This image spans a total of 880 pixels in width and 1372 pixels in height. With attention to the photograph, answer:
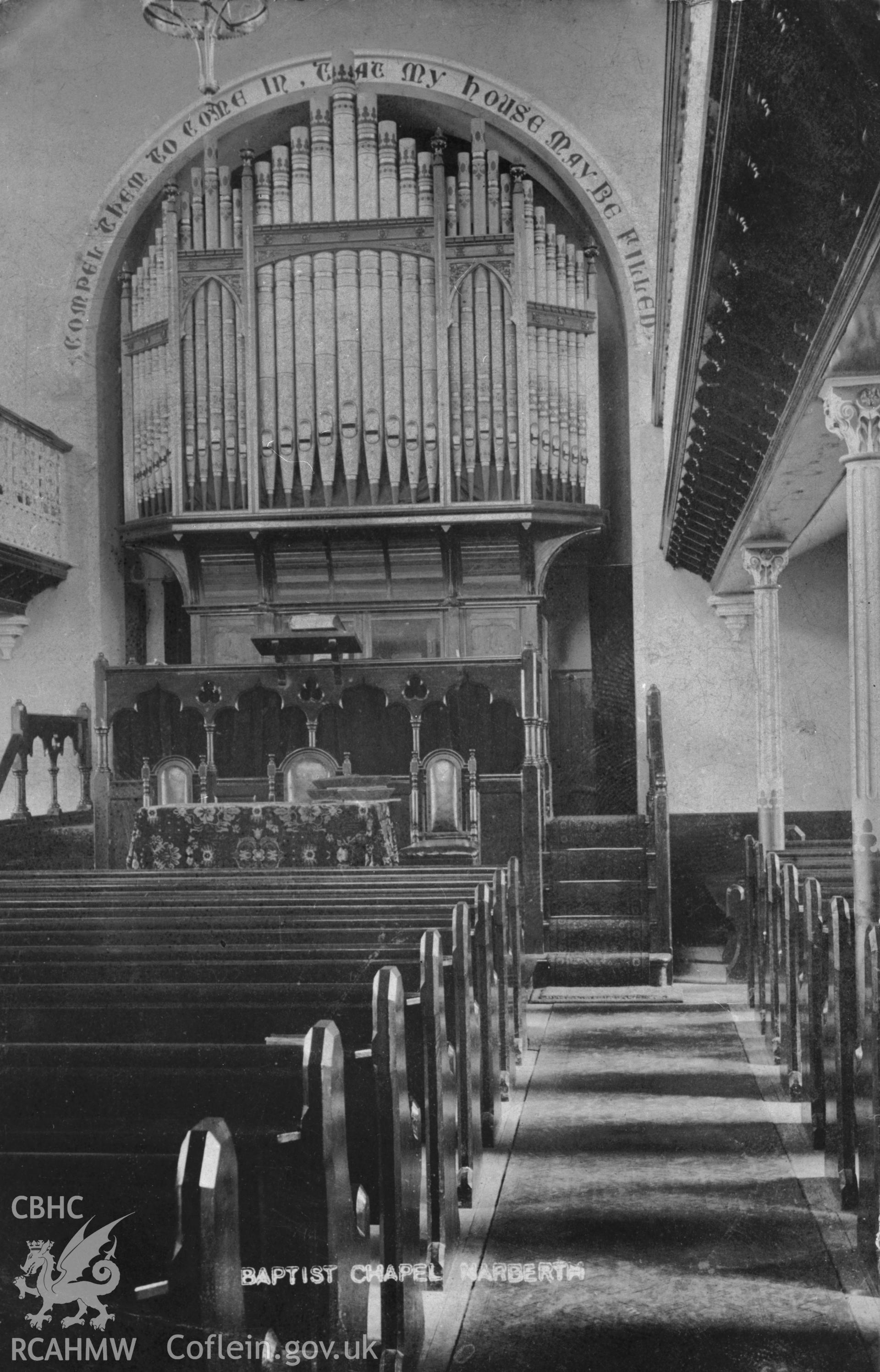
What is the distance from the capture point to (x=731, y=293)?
4840 millimetres

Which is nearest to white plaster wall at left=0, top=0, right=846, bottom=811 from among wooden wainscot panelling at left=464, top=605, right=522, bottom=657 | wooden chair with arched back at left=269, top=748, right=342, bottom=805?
wooden wainscot panelling at left=464, top=605, right=522, bottom=657

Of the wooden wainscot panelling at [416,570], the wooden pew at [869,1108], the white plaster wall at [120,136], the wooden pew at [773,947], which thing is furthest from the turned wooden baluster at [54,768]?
the wooden pew at [869,1108]

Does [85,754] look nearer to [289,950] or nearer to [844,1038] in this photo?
[289,950]

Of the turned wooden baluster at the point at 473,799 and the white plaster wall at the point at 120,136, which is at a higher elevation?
the white plaster wall at the point at 120,136

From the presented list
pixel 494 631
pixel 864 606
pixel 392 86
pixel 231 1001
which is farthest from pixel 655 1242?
pixel 392 86

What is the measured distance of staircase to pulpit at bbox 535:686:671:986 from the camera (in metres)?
8.62

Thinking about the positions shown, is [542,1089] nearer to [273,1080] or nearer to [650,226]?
[273,1080]

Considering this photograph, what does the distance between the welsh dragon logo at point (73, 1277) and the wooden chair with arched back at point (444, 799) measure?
6.60 meters

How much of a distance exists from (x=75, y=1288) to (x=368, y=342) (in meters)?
9.68

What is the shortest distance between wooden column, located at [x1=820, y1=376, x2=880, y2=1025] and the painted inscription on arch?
626 centimetres

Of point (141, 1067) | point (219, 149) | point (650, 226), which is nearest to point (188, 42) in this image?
point (219, 149)

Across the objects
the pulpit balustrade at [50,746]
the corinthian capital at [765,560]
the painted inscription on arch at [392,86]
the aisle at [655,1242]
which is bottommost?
the aisle at [655,1242]

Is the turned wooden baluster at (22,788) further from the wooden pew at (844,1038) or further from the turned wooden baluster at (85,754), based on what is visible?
the wooden pew at (844,1038)

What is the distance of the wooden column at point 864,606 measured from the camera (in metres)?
4.80
